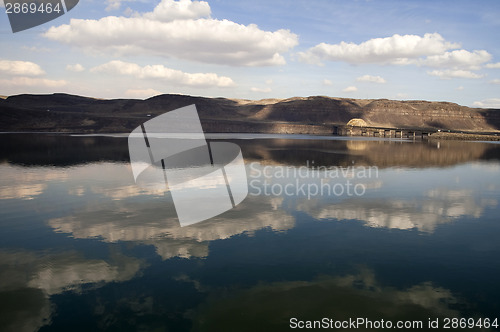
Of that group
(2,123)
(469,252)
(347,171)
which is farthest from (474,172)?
(2,123)

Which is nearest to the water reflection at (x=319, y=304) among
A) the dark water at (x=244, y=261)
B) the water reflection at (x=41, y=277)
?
the dark water at (x=244, y=261)

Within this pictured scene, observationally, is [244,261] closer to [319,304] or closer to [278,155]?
[319,304]

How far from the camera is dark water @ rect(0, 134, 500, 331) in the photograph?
12484mm

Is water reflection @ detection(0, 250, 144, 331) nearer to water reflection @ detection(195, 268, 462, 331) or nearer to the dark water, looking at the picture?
the dark water

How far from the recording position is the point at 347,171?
156 feet

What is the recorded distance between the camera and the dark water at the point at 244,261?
1248cm

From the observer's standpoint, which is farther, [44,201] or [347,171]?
[347,171]

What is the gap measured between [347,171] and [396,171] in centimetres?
685

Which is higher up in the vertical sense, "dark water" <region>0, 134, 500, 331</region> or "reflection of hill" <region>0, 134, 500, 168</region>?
"reflection of hill" <region>0, 134, 500, 168</region>

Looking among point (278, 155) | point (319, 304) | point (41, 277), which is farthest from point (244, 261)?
point (278, 155)

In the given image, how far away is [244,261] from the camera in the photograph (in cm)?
1658

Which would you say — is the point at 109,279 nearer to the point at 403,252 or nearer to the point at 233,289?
the point at 233,289

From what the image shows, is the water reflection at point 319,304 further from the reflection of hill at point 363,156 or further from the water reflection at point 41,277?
the reflection of hill at point 363,156

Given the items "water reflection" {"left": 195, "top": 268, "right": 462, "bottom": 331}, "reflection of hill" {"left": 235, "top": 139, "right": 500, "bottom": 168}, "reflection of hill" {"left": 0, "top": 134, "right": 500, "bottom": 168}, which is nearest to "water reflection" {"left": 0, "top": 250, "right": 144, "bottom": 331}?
"water reflection" {"left": 195, "top": 268, "right": 462, "bottom": 331}
